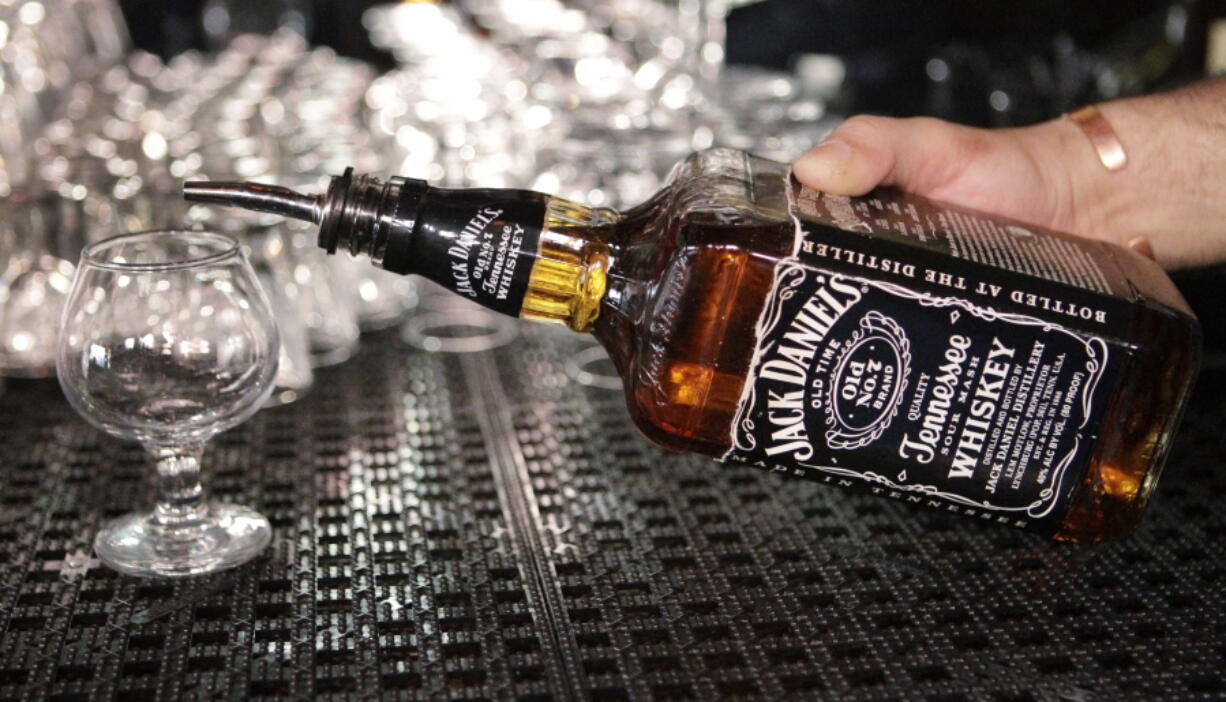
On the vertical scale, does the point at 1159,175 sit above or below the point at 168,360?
above

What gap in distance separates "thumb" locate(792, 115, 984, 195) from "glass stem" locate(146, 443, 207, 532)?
566 millimetres

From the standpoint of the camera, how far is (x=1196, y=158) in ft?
4.58

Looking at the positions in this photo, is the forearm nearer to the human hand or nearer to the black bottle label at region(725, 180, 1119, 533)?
the human hand

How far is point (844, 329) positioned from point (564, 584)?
30cm

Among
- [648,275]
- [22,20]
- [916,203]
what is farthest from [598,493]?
[22,20]

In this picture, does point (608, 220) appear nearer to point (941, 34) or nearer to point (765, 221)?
point (765, 221)

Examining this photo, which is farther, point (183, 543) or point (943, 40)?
point (943, 40)

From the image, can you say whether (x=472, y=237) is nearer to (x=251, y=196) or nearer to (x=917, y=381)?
(x=251, y=196)

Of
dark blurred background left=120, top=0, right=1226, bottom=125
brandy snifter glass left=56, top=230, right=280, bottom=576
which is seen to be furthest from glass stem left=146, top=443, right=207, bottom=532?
dark blurred background left=120, top=0, right=1226, bottom=125

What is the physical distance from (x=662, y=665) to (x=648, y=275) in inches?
11.6

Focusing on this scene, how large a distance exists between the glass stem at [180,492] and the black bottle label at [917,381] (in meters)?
0.46

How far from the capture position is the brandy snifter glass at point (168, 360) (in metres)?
1.03

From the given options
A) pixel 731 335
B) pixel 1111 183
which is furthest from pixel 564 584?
pixel 1111 183

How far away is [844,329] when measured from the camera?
0.97 meters
